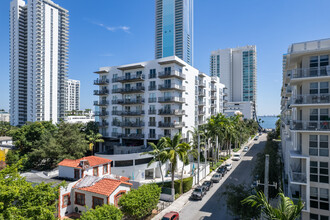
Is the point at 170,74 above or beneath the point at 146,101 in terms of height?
above

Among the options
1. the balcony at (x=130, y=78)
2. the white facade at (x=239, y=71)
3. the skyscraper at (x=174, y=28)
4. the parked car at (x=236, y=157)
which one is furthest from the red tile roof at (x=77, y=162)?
the white facade at (x=239, y=71)

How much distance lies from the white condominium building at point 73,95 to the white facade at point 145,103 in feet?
424

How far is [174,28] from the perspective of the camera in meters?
133

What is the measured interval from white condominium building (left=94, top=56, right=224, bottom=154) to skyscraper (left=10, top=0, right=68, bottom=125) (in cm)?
7535

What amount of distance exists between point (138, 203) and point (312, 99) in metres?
19.7

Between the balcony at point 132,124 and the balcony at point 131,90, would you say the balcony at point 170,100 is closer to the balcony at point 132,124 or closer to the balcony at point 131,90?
the balcony at point 131,90

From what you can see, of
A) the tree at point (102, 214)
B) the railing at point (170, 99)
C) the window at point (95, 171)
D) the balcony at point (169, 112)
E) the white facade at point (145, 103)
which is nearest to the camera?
the tree at point (102, 214)

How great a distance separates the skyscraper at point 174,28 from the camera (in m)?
132

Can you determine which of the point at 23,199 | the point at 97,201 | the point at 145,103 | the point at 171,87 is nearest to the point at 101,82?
the point at 145,103

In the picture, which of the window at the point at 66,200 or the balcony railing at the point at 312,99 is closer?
the balcony railing at the point at 312,99

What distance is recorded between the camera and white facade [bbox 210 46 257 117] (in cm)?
15350

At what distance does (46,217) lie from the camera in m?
11.8

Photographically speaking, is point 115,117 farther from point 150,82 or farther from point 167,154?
point 167,154

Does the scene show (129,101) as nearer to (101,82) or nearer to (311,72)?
(101,82)
